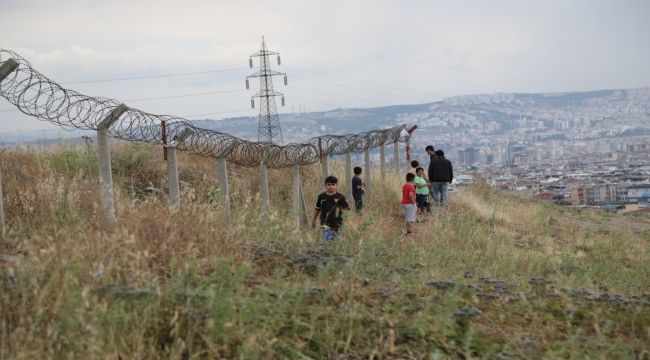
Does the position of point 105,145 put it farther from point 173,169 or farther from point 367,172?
point 367,172

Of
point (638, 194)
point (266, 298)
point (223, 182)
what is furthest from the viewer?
point (638, 194)

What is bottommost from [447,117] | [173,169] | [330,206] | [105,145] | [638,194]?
[638,194]

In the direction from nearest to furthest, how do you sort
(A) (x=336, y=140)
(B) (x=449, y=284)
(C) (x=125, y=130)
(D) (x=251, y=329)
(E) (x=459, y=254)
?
(D) (x=251, y=329)
(B) (x=449, y=284)
(E) (x=459, y=254)
(C) (x=125, y=130)
(A) (x=336, y=140)

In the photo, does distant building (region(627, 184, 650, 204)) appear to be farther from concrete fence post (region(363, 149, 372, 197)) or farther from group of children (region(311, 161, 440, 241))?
group of children (region(311, 161, 440, 241))

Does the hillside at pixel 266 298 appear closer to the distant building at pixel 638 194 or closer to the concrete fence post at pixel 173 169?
the concrete fence post at pixel 173 169

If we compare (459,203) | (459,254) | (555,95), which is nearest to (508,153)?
(459,203)

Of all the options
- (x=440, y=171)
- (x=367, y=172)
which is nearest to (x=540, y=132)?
(x=367, y=172)

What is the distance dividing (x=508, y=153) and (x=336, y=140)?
271ft

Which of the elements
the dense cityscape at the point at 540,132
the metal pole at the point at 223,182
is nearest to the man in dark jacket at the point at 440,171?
the metal pole at the point at 223,182

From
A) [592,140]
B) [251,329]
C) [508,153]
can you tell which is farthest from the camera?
[592,140]

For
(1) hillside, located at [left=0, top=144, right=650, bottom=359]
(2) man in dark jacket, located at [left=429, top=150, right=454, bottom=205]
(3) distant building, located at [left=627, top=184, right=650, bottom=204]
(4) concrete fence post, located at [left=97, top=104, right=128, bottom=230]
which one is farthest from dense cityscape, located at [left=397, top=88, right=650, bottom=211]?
(1) hillside, located at [left=0, top=144, right=650, bottom=359]

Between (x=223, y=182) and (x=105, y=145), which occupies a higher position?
(x=105, y=145)

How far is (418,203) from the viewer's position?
1680 cm

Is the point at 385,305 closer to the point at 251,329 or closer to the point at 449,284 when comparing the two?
the point at 449,284
